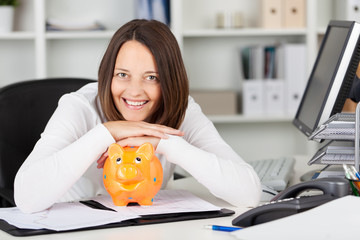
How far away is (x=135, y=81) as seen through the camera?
1.61 metres

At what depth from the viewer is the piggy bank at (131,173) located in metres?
1.41

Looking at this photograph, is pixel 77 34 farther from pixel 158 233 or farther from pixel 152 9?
pixel 158 233

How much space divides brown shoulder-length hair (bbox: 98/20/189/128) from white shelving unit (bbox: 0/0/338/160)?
2056 mm

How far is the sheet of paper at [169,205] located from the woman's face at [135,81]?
0.23 meters

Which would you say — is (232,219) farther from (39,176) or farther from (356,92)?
(356,92)

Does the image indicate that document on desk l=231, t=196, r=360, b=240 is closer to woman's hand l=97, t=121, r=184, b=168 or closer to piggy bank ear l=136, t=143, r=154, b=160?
piggy bank ear l=136, t=143, r=154, b=160

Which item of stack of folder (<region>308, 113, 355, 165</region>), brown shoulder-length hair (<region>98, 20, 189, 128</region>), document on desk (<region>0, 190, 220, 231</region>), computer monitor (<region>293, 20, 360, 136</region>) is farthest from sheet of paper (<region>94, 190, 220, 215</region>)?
computer monitor (<region>293, 20, 360, 136</region>)

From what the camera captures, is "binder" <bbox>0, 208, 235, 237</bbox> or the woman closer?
"binder" <bbox>0, 208, 235, 237</bbox>

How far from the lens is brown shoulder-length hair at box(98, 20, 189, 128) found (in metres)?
1.62

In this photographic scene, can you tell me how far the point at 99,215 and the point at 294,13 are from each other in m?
2.51

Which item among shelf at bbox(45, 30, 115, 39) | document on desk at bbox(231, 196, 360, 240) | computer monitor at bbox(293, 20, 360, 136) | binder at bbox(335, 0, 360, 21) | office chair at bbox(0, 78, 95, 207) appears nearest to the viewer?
document on desk at bbox(231, 196, 360, 240)

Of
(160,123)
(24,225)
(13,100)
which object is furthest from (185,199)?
(13,100)

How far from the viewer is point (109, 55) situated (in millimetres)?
1648

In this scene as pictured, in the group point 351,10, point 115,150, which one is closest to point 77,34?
point 351,10
